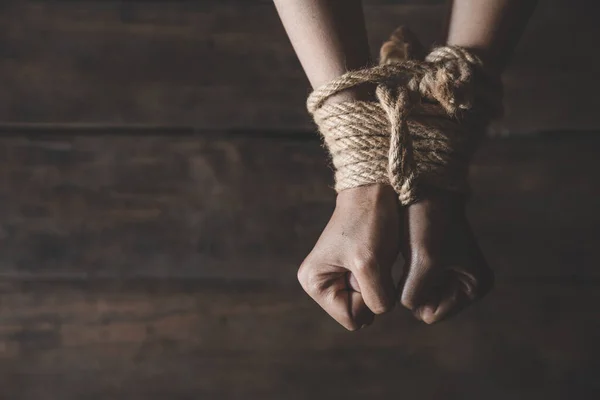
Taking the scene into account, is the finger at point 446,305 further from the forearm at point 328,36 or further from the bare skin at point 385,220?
the forearm at point 328,36

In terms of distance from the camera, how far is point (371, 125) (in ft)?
1.36

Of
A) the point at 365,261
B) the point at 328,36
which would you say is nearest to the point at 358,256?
the point at 365,261

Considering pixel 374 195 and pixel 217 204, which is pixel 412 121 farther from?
pixel 217 204

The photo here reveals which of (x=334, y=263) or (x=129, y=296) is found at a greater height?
(x=334, y=263)

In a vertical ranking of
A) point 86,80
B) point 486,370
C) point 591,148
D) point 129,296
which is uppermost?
point 86,80

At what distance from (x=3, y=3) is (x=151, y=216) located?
12.6 inches

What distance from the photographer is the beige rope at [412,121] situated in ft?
1.31

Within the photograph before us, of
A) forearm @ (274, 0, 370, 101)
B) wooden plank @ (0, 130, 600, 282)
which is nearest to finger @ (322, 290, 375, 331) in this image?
forearm @ (274, 0, 370, 101)

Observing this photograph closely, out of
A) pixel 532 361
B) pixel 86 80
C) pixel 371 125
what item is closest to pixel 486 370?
pixel 532 361

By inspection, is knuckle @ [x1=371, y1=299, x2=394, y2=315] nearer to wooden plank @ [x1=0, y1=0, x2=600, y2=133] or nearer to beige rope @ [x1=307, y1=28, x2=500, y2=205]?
beige rope @ [x1=307, y1=28, x2=500, y2=205]

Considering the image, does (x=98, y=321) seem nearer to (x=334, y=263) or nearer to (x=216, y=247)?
(x=216, y=247)

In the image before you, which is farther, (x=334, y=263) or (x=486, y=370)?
(x=486, y=370)

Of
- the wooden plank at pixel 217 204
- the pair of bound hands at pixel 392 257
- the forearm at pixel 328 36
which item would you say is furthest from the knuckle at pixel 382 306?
the wooden plank at pixel 217 204

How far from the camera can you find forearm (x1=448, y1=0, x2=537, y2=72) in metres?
0.41
